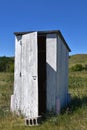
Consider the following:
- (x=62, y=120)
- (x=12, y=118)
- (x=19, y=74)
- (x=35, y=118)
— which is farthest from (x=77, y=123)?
(x=19, y=74)

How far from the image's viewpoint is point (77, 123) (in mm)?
7539

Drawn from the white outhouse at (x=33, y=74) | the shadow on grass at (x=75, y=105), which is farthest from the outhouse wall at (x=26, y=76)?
the shadow on grass at (x=75, y=105)

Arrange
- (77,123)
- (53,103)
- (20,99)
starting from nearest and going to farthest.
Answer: (77,123) < (53,103) < (20,99)

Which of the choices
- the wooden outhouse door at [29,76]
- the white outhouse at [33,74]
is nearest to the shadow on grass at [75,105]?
the white outhouse at [33,74]

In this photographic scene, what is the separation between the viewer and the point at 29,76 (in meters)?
8.84

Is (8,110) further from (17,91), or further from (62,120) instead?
(62,120)

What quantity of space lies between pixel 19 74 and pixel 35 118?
6.47ft

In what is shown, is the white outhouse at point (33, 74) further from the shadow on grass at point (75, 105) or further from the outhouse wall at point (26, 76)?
the shadow on grass at point (75, 105)

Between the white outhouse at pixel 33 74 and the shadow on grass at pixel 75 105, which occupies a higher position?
the white outhouse at pixel 33 74

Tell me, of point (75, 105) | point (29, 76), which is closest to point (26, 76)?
point (29, 76)

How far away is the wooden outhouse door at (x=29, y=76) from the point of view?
28.2 feet

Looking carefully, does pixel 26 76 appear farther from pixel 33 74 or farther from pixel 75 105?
pixel 75 105

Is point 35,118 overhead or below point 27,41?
below

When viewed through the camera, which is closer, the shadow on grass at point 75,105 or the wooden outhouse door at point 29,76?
the wooden outhouse door at point 29,76
